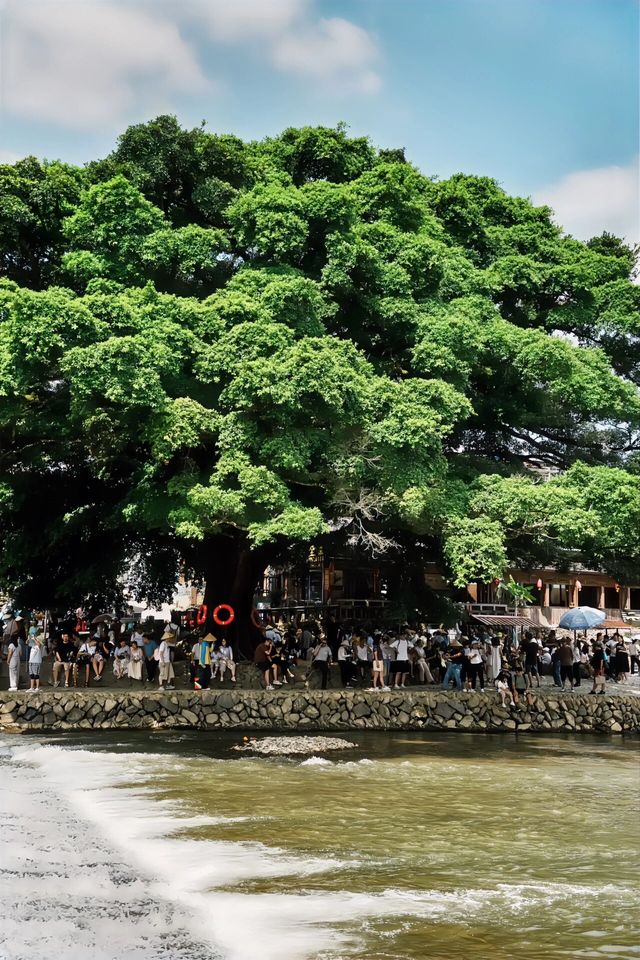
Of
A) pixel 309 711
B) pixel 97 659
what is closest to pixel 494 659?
pixel 309 711

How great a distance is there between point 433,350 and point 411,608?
A: 8446mm

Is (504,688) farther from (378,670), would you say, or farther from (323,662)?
(323,662)

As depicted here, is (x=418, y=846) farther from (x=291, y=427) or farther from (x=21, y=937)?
(x=291, y=427)

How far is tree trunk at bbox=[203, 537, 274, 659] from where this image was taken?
27.2 metres

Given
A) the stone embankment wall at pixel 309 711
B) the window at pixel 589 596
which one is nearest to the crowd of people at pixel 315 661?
the stone embankment wall at pixel 309 711

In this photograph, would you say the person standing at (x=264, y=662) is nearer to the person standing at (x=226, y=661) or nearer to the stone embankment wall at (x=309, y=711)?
the person standing at (x=226, y=661)

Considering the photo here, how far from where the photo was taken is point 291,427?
2166cm

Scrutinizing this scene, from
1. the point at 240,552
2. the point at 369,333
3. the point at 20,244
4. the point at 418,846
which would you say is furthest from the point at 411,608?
the point at 418,846

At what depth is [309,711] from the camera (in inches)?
907

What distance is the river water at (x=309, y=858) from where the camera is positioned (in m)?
8.59

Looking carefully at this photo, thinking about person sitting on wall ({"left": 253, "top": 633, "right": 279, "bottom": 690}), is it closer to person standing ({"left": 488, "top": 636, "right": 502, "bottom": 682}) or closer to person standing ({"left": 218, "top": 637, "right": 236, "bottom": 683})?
person standing ({"left": 218, "top": 637, "right": 236, "bottom": 683})

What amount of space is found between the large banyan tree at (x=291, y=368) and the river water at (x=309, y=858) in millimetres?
6093

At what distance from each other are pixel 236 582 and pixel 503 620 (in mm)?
18494

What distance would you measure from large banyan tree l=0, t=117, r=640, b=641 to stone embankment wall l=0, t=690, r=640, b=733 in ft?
12.2
